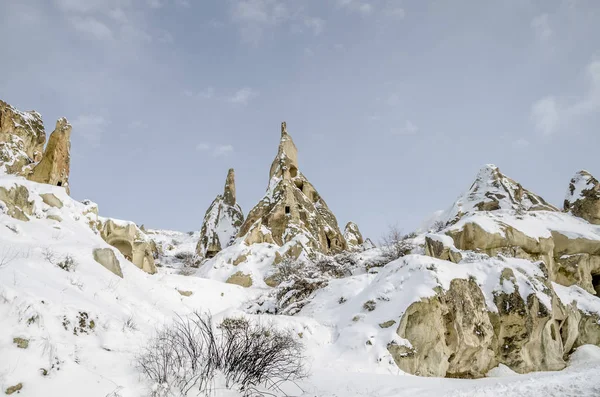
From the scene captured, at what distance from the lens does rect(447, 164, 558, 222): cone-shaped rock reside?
32438 millimetres

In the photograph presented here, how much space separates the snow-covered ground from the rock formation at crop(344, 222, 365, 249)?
37.1 metres

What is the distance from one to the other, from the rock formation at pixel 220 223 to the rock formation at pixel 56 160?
21.7 m

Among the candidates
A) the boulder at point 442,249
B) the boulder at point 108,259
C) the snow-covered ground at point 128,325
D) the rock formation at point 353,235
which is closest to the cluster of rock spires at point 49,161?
the boulder at point 108,259

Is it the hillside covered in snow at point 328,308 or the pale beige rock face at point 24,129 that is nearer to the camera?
the hillside covered in snow at point 328,308

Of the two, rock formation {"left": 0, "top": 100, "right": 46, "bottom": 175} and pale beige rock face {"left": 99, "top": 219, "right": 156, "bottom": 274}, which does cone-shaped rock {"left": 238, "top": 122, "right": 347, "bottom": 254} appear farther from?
rock formation {"left": 0, "top": 100, "right": 46, "bottom": 175}

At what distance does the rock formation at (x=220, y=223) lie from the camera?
4919 cm

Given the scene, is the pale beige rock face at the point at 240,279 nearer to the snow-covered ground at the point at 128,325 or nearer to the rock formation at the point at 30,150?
the snow-covered ground at the point at 128,325

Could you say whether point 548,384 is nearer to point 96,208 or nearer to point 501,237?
point 501,237

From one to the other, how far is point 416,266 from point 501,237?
9.29 m

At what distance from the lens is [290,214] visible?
38219mm

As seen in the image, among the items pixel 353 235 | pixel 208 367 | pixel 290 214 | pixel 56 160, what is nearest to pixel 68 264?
pixel 208 367

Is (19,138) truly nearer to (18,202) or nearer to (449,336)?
(18,202)

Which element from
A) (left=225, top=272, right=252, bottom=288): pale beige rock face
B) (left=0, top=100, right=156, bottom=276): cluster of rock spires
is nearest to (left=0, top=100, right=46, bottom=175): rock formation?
(left=0, top=100, right=156, bottom=276): cluster of rock spires

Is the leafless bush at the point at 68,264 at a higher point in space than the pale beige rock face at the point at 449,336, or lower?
higher
